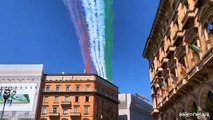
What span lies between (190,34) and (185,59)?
8.75 feet

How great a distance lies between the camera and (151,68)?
41.8m

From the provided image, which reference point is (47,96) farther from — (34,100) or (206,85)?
(206,85)

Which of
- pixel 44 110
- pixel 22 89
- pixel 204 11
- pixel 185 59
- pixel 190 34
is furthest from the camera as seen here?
pixel 22 89

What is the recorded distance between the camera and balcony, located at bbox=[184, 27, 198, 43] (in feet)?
71.9

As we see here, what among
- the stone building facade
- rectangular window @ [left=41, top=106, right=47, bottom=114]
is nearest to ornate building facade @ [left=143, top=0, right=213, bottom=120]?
rectangular window @ [left=41, top=106, right=47, bottom=114]

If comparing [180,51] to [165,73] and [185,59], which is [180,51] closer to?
[185,59]

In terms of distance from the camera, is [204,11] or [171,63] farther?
[171,63]

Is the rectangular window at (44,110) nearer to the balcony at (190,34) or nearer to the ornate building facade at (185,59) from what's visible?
the ornate building facade at (185,59)

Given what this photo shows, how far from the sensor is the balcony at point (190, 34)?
21906mm

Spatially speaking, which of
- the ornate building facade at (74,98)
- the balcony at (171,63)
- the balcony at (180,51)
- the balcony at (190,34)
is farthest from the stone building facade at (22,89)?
the balcony at (190,34)

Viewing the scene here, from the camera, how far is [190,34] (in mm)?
22922

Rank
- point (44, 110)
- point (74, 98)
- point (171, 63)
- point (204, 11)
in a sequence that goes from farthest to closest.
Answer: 1. point (74, 98)
2. point (44, 110)
3. point (171, 63)
4. point (204, 11)

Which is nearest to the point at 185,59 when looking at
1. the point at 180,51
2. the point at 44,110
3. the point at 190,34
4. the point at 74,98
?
the point at 180,51

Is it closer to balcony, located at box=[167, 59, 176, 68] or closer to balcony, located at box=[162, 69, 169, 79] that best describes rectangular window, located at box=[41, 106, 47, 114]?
balcony, located at box=[162, 69, 169, 79]
